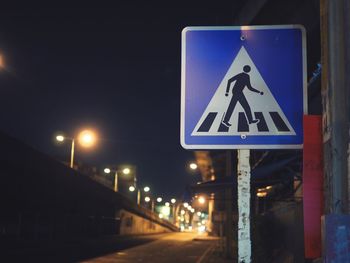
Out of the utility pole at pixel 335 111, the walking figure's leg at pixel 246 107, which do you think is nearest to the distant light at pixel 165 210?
the walking figure's leg at pixel 246 107

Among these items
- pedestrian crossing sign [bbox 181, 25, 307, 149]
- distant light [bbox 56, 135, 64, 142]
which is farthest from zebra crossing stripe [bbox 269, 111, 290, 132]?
distant light [bbox 56, 135, 64, 142]

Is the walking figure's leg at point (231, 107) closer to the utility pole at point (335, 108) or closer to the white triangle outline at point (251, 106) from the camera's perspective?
the white triangle outline at point (251, 106)

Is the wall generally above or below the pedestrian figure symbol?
below

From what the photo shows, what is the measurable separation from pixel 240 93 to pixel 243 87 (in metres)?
0.05

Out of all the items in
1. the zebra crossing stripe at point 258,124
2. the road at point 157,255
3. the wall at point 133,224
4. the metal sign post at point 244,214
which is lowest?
the road at point 157,255

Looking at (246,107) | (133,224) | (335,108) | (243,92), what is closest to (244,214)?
(246,107)

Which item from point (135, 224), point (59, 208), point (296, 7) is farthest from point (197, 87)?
point (135, 224)

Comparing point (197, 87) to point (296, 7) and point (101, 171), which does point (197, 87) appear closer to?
point (296, 7)

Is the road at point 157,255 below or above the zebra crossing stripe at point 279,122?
below

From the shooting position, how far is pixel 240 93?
3.96 metres

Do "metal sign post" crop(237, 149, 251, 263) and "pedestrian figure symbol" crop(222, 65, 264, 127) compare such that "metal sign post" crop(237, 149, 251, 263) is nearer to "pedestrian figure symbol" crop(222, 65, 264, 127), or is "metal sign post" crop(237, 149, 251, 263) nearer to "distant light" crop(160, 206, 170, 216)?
"pedestrian figure symbol" crop(222, 65, 264, 127)

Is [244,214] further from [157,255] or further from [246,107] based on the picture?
[157,255]

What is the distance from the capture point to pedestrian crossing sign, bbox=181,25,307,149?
396cm

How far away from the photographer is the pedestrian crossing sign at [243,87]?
13.0 ft
